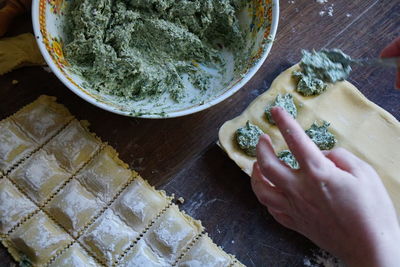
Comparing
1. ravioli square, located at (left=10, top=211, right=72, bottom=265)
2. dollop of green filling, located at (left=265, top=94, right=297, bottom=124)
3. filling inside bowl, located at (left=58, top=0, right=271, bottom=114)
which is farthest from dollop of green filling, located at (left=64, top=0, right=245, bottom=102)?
ravioli square, located at (left=10, top=211, right=72, bottom=265)

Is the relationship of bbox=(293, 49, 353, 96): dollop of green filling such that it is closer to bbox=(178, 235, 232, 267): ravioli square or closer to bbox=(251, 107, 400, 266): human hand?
bbox=(251, 107, 400, 266): human hand

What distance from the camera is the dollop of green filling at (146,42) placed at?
1.26m

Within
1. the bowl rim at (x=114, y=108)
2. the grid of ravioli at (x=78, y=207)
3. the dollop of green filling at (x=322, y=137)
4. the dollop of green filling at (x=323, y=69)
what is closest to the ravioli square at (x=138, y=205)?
the grid of ravioli at (x=78, y=207)

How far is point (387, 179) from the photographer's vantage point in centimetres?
127

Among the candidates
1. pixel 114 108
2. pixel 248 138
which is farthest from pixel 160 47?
pixel 248 138

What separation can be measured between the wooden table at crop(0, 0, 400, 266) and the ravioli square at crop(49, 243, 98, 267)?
0.15 meters

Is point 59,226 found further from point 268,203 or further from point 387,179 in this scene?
point 387,179

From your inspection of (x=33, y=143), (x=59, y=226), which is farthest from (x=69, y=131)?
(x=59, y=226)

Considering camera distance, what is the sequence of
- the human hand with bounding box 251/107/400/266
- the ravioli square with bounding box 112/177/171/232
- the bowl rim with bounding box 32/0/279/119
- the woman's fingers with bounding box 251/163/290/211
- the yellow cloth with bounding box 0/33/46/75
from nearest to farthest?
the human hand with bounding box 251/107/400/266
the woman's fingers with bounding box 251/163/290/211
the bowl rim with bounding box 32/0/279/119
the ravioli square with bounding box 112/177/171/232
the yellow cloth with bounding box 0/33/46/75

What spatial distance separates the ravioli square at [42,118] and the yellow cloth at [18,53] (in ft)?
0.46

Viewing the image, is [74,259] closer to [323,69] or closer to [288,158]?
[288,158]

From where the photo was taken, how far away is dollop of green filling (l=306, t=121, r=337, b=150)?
4.22 ft

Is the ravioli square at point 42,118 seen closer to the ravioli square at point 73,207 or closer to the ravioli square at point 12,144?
the ravioli square at point 12,144

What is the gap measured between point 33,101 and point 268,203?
845 millimetres
